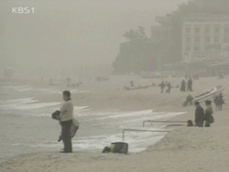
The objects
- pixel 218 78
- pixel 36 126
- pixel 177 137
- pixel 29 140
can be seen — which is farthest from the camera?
pixel 218 78

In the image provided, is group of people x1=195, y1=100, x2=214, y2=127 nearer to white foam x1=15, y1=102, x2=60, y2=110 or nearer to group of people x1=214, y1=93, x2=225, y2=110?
group of people x1=214, y1=93, x2=225, y2=110

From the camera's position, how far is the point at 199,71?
19.7 m

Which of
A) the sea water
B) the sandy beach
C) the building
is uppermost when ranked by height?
the building

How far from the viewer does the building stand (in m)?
19.8

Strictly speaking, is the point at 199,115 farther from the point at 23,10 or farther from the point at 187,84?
the point at 23,10

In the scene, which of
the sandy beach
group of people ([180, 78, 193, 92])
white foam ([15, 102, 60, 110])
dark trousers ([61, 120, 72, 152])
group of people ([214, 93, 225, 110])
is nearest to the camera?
the sandy beach

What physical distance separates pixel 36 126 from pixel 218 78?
22.0 feet

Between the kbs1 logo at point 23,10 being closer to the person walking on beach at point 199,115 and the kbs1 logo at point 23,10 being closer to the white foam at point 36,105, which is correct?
the white foam at point 36,105

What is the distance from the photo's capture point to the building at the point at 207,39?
19.8m

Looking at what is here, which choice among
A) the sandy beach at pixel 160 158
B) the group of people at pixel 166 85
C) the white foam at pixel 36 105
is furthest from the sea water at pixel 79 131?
the group of people at pixel 166 85

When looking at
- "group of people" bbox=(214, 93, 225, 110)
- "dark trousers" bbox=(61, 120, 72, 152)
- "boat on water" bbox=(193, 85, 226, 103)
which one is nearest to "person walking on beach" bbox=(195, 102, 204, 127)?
"dark trousers" bbox=(61, 120, 72, 152)

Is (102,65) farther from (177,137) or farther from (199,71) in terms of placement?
(177,137)

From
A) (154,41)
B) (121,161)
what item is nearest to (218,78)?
(154,41)

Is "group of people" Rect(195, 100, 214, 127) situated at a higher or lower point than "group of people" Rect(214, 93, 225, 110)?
higher
